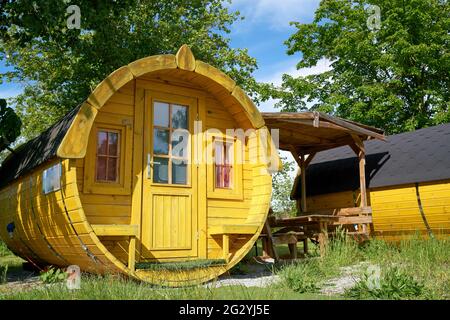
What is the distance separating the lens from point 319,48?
83.3 feet

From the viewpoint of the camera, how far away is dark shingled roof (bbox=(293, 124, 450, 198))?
35.0ft

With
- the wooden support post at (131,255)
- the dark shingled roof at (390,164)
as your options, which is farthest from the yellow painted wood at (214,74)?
the dark shingled roof at (390,164)

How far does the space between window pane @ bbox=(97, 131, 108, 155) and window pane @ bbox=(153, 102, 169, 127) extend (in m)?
A: 0.91

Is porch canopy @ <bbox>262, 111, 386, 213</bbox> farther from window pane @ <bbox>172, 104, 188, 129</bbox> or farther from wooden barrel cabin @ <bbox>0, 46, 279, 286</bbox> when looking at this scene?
window pane @ <bbox>172, 104, 188, 129</bbox>

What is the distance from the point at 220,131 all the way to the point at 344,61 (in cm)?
1689

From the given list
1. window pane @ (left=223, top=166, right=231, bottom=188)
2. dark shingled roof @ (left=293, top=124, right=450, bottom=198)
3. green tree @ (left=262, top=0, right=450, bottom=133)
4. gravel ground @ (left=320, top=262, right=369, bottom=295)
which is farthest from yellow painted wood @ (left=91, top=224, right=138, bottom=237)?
green tree @ (left=262, top=0, right=450, bottom=133)

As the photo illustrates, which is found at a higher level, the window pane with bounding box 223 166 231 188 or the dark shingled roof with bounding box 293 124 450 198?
the dark shingled roof with bounding box 293 124 450 198

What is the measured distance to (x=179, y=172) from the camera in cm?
796

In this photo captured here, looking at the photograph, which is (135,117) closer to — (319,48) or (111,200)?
(111,200)

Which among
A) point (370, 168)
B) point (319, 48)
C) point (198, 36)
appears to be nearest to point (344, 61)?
point (319, 48)

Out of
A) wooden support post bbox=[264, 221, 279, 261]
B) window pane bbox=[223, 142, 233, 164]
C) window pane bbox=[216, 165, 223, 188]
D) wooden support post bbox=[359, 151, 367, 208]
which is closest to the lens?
window pane bbox=[216, 165, 223, 188]

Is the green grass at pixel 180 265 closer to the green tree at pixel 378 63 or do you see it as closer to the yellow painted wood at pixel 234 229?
the yellow painted wood at pixel 234 229

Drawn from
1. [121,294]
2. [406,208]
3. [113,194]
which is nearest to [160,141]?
[113,194]

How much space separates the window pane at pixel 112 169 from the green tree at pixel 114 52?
28.9 feet
